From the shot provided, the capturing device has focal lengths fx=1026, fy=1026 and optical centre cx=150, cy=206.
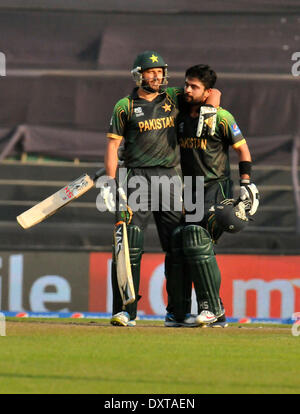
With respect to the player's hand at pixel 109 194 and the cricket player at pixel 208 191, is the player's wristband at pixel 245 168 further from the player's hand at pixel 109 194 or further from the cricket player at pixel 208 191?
the player's hand at pixel 109 194

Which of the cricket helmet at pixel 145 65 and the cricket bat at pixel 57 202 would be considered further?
the cricket bat at pixel 57 202

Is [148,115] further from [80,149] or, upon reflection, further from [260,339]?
[80,149]

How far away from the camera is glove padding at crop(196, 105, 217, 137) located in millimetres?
6703

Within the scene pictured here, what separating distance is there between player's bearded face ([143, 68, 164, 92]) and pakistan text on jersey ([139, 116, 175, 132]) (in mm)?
212

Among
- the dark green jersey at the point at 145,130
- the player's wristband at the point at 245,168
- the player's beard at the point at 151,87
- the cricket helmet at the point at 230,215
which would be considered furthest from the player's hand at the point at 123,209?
the player's wristband at the point at 245,168

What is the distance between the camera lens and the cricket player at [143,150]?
6.74 metres

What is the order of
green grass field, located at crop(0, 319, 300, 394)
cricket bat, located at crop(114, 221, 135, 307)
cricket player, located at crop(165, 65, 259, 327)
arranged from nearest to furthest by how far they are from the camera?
green grass field, located at crop(0, 319, 300, 394) < cricket bat, located at crop(114, 221, 135, 307) < cricket player, located at crop(165, 65, 259, 327)

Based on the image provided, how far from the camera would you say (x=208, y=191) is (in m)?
6.86

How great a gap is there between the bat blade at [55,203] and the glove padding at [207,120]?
87 cm

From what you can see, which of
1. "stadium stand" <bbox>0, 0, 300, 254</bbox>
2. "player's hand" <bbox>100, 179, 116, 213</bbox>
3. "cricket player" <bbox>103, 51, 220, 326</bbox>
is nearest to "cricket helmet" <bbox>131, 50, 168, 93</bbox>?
"cricket player" <bbox>103, 51, 220, 326</bbox>

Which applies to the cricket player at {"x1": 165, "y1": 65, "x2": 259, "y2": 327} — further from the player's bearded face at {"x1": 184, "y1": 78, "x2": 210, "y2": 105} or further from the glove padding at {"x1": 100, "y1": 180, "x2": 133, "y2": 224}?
the glove padding at {"x1": 100, "y1": 180, "x2": 133, "y2": 224}

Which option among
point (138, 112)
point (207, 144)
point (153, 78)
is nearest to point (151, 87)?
point (153, 78)

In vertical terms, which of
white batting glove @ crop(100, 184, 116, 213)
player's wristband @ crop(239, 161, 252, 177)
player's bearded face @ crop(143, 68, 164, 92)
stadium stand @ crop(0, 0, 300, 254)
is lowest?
white batting glove @ crop(100, 184, 116, 213)
